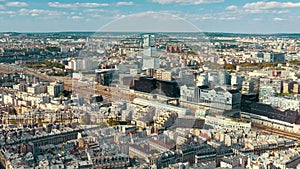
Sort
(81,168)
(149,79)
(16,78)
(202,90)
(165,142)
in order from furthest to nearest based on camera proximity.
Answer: (16,78)
(202,90)
(149,79)
(165,142)
(81,168)

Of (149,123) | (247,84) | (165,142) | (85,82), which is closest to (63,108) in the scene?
(85,82)

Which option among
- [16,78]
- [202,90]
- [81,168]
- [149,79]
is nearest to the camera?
[81,168]

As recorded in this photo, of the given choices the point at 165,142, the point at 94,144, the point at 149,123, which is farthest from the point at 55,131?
the point at 165,142

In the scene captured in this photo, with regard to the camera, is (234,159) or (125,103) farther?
(125,103)

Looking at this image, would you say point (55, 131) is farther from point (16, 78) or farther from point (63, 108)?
point (16, 78)

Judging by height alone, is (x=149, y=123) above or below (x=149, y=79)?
below

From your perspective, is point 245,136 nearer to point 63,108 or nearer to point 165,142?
point 165,142

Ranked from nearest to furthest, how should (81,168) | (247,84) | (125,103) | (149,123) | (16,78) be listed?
→ (81,168) < (149,123) < (125,103) < (247,84) < (16,78)

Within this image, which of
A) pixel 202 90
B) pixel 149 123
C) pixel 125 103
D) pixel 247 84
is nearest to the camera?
pixel 149 123

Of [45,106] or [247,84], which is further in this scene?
[247,84]
